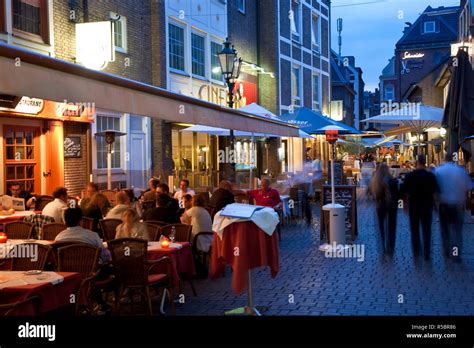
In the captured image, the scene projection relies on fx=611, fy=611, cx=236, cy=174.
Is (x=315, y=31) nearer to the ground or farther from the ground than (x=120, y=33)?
farther from the ground

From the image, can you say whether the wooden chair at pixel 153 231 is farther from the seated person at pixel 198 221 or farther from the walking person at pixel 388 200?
the walking person at pixel 388 200

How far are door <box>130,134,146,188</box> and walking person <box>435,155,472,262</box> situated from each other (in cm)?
1082

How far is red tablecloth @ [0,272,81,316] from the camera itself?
233 inches

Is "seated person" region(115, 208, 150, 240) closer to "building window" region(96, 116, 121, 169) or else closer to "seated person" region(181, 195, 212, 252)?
"seated person" region(181, 195, 212, 252)

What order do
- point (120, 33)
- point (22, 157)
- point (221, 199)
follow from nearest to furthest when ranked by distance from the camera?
1. point (221, 199)
2. point (22, 157)
3. point (120, 33)

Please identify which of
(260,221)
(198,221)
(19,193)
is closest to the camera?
(260,221)

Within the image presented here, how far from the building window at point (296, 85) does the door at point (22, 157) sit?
2392 cm

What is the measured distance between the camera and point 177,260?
8648mm

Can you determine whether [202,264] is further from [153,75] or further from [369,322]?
[153,75]

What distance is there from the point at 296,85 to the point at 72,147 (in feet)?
78.3

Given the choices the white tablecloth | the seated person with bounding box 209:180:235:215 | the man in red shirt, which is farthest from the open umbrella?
the white tablecloth

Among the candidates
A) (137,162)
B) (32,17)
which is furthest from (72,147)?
(137,162)

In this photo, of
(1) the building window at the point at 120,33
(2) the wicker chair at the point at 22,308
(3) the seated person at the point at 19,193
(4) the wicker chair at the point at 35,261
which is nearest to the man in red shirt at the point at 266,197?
(3) the seated person at the point at 19,193

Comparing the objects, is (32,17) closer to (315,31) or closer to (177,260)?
(177,260)
